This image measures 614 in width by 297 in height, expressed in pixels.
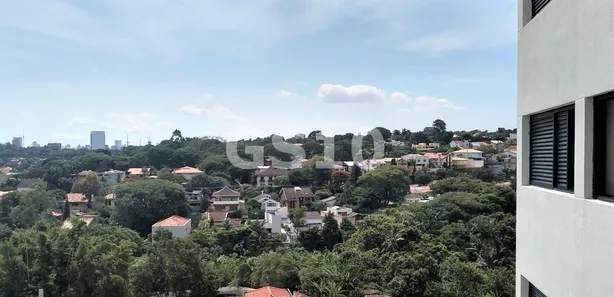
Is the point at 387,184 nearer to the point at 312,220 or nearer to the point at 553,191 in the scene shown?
the point at 312,220

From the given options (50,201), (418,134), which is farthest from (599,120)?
(418,134)

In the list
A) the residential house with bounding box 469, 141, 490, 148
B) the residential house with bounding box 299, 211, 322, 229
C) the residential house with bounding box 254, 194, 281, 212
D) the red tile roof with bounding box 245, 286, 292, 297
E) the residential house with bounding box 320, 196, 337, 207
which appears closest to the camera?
the red tile roof with bounding box 245, 286, 292, 297

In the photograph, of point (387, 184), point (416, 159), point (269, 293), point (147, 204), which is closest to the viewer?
point (269, 293)

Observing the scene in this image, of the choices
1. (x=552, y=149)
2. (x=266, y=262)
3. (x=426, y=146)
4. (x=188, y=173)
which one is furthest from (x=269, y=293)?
(x=426, y=146)

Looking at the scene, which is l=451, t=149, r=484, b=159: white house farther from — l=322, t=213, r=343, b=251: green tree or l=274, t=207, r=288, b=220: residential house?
l=322, t=213, r=343, b=251: green tree

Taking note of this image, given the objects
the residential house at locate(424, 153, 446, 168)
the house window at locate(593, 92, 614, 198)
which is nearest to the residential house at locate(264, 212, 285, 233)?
the residential house at locate(424, 153, 446, 168)
